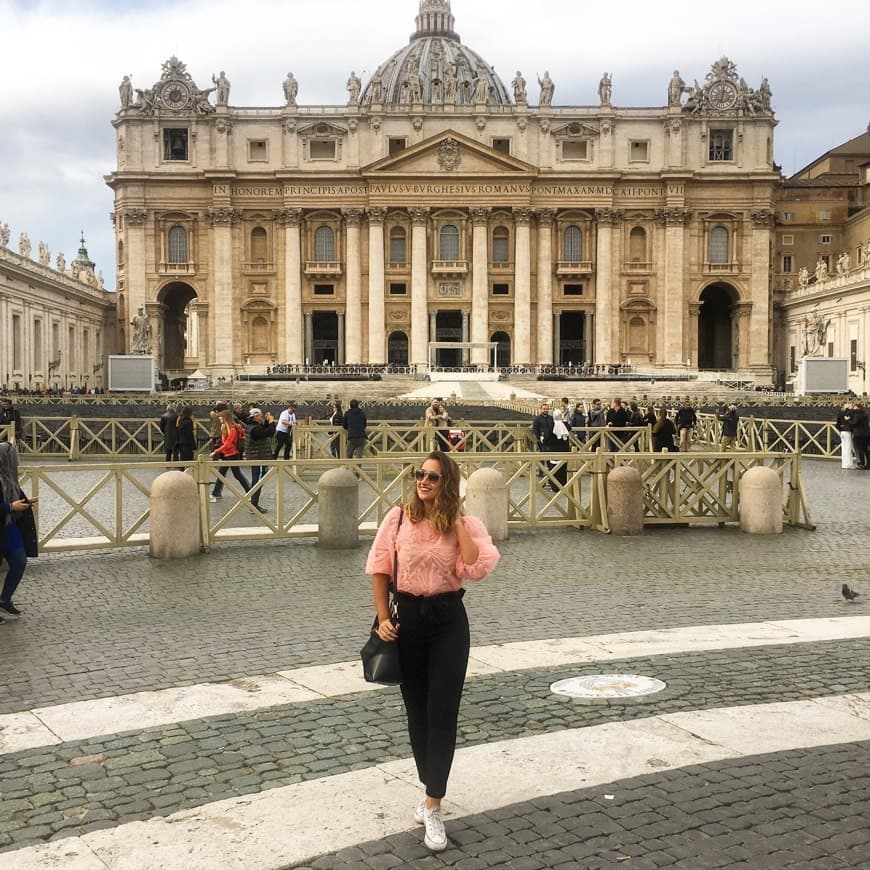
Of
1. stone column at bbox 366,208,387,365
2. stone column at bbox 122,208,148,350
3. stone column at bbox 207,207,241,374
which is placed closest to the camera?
stone column at bbox 366,208,387,365

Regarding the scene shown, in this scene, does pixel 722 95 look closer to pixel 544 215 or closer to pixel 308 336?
pixel 544 215

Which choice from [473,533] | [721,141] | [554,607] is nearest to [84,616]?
[554,607]

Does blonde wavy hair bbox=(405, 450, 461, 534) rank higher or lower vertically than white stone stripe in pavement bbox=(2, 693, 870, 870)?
higher

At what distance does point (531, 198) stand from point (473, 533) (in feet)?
233

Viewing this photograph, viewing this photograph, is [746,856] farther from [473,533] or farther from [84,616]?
[84,616]

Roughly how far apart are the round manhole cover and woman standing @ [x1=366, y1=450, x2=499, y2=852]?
215 centimetres

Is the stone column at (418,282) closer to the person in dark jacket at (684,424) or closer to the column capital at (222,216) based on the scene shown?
the column capital at (222,216)

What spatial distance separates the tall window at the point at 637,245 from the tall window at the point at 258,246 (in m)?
26.8

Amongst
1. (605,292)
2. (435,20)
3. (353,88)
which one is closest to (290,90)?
(353,88)

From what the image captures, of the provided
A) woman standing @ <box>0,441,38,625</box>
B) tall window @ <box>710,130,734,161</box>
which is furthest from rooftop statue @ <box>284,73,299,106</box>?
woman standing @ <box>0,441,38,625</box>

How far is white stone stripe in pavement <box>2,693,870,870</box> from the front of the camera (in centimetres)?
471

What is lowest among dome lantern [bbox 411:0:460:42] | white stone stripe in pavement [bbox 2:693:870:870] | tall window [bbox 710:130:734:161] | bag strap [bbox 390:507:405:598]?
white stone stripe in pavement [bbox 2:693:870:870]

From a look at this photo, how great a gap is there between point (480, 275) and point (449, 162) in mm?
8252

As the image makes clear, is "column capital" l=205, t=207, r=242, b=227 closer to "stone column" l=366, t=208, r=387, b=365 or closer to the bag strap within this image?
"stone column" l=366, t=208, r=387, b=365
